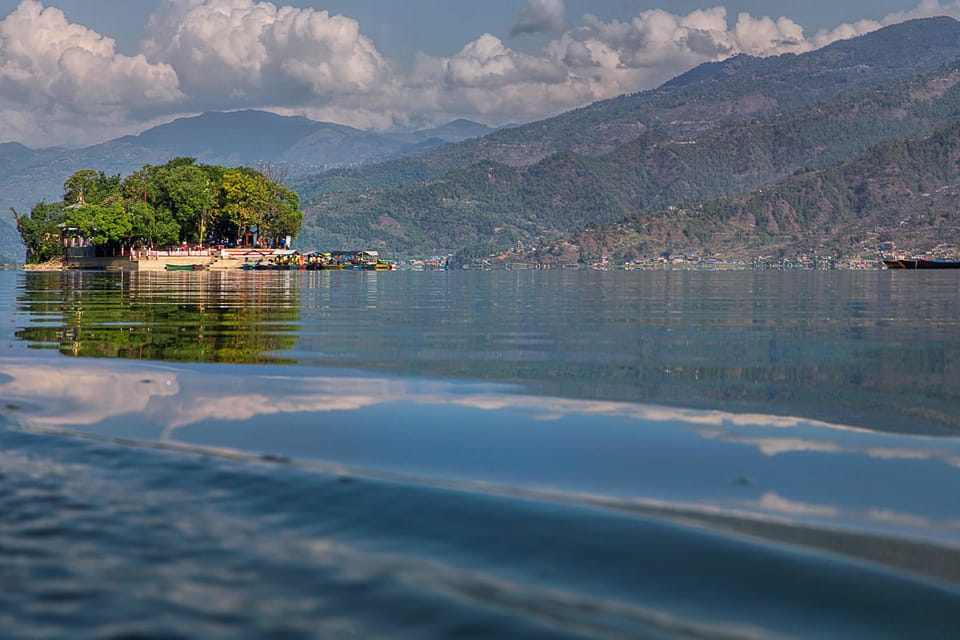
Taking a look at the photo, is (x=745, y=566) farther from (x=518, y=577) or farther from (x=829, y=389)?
(x=829, y=389)

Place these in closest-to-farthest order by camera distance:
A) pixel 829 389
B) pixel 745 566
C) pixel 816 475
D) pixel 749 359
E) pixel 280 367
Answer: pixel 745 566 → pixel 816 475 → pixel 829 389 → pixel 280 367 → pixel 749 359

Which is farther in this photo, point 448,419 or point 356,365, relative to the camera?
point 356,365

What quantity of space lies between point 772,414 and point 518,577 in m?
7.20

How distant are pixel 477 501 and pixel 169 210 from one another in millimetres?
161285

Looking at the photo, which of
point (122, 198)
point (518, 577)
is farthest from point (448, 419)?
point (122, 198)

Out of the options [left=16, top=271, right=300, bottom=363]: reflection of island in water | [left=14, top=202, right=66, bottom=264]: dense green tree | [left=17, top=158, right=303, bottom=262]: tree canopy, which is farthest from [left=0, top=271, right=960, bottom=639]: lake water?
[left=14, top=202, right=66, bottom=264]: dense green tree

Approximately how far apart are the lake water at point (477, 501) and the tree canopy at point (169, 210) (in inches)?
5618

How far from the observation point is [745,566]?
6180 millimetres

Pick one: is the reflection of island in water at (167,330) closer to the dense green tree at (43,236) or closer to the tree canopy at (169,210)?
the tree canopy at (169,210)

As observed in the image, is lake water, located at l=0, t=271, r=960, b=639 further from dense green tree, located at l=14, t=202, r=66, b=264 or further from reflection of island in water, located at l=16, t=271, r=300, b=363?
dense green tree, located at l=14, t=202, r=66, b=264

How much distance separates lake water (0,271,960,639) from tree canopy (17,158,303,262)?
142703 mm

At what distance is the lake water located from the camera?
5387mm

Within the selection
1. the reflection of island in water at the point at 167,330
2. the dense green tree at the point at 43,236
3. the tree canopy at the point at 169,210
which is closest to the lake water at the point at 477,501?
the reflection of island in water at the point at 167,330

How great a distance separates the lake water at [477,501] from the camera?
17.7 feet
